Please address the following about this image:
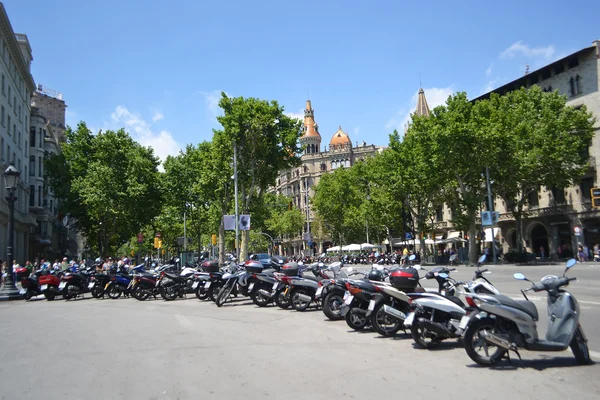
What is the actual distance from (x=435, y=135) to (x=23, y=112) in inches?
1440

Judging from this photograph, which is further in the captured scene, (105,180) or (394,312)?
(105,180)

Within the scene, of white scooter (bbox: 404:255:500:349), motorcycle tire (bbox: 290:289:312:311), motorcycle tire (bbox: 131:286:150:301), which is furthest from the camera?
motorcycle tire (bbox: 131:286:150:301)

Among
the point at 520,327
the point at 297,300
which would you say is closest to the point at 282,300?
the point at 297,300

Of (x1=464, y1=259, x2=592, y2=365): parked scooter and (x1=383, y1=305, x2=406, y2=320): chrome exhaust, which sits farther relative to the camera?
(x1=383, y1=305, x2=406, y2=320): chrome exhaust

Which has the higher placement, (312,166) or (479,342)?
(312,166)

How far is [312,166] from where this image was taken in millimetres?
129500

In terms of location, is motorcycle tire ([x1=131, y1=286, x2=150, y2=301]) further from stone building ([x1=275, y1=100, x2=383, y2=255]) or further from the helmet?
stone building ([x1=275, y1=100, x2=383, y2=255])

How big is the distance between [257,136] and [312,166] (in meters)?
94.2

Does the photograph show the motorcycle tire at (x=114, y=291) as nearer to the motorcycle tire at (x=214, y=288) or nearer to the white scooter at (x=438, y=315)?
the motorcycle tire at (x=214, y=288)

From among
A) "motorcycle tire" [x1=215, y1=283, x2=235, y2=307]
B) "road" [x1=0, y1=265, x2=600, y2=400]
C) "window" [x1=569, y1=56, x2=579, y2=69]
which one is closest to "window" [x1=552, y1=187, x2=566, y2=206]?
"window" [x1=569, y1=56, x2=579, y2=69]

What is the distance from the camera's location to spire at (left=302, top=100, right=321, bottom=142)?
140 meters

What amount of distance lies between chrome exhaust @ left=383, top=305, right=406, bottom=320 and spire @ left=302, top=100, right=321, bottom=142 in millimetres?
130780

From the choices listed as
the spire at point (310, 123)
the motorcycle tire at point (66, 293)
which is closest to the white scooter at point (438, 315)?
the motorcycle tire at point (66, 293)

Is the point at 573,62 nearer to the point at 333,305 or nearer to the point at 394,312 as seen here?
the point at 333,305
